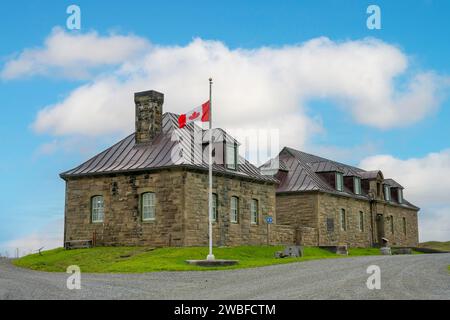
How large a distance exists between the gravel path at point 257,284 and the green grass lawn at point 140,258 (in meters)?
2.25

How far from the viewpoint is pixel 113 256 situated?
28.8m

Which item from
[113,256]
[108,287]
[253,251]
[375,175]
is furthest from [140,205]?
[375,175]

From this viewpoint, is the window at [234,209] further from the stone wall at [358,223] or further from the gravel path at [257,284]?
the gravel path at [257,284]

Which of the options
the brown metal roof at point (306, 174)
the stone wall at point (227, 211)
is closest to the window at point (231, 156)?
the stone wall at point (227, 211)

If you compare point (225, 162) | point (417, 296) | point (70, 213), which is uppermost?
point (225, 162)

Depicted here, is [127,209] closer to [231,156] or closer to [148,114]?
[148,114]

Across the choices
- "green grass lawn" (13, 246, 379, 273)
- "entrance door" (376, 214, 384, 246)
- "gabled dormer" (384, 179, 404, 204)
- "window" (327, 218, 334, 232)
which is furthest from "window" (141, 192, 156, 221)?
"gabled dormer" (384, 179, 404, 204)

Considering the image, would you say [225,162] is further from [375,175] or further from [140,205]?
[375,175]

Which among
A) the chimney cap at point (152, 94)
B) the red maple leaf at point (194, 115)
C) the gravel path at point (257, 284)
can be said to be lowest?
the gravel path at point (257, 284)

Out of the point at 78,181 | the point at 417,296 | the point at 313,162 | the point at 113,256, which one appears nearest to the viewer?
the point at 417,296

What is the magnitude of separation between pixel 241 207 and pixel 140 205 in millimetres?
6049

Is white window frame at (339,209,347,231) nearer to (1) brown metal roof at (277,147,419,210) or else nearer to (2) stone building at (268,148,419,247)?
(2) stone building at (268,148,419,247)

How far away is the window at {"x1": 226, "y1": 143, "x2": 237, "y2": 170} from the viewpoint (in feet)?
114

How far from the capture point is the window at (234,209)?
3431 centimetres
